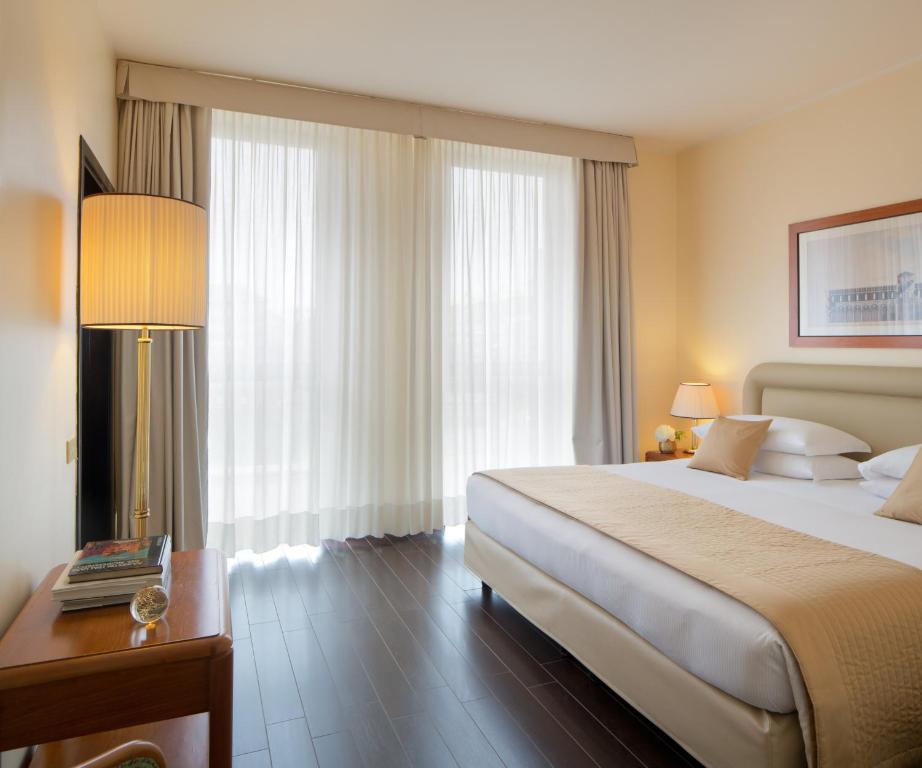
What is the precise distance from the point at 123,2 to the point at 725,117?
11.4 feet

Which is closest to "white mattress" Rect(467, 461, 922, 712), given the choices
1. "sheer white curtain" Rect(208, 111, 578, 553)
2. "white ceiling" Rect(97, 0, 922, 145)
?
"sheer white curtain" Rect(208, 111, 578, 553)

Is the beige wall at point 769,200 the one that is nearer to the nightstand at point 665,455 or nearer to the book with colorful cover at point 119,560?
the nightstand at point 665,455

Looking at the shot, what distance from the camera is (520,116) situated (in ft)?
13.7

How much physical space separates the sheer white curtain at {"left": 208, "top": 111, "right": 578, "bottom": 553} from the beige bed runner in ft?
6.95

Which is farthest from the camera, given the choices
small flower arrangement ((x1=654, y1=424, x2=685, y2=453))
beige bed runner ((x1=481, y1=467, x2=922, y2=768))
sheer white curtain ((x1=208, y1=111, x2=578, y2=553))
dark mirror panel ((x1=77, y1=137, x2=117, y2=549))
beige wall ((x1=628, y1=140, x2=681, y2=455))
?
beige wall ((x1=628, y1=140, x2=681, y2=455))

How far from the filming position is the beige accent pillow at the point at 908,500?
7.96 feet

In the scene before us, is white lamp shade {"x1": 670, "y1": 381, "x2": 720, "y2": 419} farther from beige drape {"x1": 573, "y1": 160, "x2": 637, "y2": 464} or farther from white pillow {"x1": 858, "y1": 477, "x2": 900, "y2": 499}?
white pillow {"x1": 858, "y1": 477, "x2": 900, "y2": 499}

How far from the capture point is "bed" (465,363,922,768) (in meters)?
1.55

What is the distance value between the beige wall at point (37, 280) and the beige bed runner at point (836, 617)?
1786mm

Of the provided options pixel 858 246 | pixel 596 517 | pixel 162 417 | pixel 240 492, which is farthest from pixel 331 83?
pixel 858 246

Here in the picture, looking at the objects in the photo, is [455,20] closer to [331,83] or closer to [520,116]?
[331,83]

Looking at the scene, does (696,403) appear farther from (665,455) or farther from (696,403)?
(665,455)

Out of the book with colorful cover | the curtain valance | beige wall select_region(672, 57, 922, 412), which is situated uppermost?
the curtain valance

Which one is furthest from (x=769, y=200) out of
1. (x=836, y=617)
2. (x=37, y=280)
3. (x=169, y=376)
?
(x=37, y=280)
